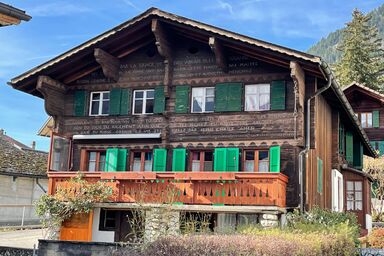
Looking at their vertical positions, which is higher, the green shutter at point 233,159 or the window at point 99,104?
the window at point 99,104

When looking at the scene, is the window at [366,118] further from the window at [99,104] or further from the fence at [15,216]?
the window at [99,104]

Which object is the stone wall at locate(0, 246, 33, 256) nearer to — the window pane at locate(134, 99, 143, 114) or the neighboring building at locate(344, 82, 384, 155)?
the window pane at locate(134, 99, 143, 114)

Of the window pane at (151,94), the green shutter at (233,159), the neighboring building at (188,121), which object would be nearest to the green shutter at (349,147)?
the neighboring building at (188,121)

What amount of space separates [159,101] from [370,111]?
24722 mm

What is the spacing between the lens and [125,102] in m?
21.5

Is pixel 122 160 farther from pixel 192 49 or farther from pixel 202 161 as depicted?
pixel 192 49

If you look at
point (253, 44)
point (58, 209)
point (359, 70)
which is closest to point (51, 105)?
point (58, 209)

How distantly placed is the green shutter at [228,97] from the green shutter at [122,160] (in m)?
3.81

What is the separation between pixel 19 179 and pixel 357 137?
18.7 m

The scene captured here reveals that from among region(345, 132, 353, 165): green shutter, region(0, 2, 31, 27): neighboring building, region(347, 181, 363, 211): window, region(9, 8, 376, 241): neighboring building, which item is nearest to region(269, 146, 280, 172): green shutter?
region(9, 8, 376, 241): neighboring building

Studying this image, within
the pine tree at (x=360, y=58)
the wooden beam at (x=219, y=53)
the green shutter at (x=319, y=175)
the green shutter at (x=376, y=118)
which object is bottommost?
the green shutter at (x=319, y=175)

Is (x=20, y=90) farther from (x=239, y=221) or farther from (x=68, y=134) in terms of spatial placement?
(x=239, y=221)

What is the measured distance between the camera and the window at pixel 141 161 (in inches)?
818

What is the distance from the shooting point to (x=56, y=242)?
13977 mm
